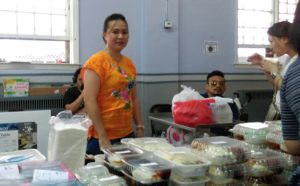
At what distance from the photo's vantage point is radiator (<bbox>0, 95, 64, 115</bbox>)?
3725 millimetres

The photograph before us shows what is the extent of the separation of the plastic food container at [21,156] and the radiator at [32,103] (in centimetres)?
247

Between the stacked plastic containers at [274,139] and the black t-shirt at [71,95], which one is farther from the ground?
the black t-shirt at [71,95]

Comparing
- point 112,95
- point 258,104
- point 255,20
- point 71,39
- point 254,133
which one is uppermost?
point 255,20

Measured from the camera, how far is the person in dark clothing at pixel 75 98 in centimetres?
352

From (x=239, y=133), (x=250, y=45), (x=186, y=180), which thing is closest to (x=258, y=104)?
(x=250, y=45)

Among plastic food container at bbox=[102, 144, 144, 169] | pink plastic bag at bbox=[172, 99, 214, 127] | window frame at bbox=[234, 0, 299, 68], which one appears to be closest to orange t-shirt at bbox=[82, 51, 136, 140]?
pink plastic bag at bbox=[172, 99, 214, 127]

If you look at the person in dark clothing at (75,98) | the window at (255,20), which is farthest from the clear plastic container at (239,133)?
the window at (255,20)

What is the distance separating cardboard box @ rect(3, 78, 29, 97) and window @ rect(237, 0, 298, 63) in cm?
294

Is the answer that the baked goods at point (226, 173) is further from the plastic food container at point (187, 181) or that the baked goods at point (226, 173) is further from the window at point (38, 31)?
the window at point (38, 31)

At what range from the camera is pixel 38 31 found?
4.07m

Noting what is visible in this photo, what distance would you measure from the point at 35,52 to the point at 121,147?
3029 millimetres

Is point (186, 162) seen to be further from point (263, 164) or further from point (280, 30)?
point (280, 30)

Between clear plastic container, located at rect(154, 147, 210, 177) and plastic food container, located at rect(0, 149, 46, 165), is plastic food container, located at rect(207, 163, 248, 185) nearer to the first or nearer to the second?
clear plastic container, located at rect(154, 147, 210, 177)

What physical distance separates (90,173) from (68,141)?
0.13m
